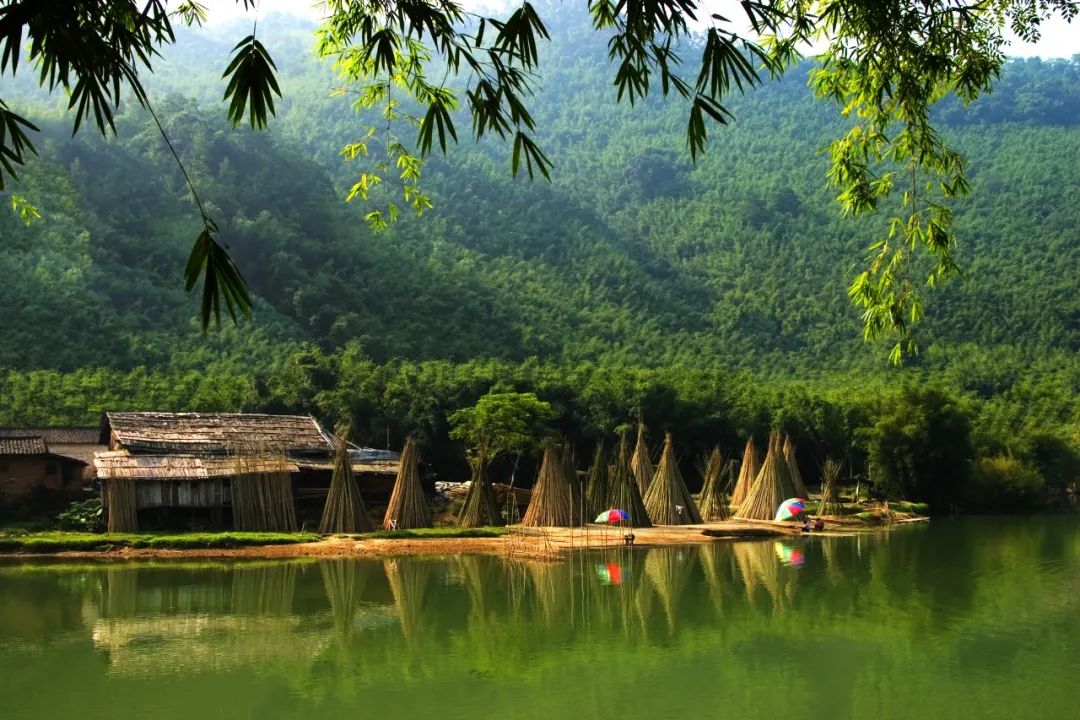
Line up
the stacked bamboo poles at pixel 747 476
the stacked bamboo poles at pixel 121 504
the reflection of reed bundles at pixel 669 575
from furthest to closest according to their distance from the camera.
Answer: the stacked bamboo poles at pixel 747 476 < the stacked bamboo poles at pixel 121 504 < the reflection of reed bundles at pixel 669 575

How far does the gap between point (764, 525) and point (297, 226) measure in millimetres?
35279

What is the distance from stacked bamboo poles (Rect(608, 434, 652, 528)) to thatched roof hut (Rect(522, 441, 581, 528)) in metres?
0.98

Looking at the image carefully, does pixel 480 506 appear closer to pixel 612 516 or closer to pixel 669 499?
pixel 612 516

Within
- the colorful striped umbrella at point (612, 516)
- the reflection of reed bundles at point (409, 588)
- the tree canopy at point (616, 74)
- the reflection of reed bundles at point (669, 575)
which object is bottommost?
the reflection of reed bundles at point (669, 575)

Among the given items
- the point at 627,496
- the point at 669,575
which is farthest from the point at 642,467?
the point at 669,575

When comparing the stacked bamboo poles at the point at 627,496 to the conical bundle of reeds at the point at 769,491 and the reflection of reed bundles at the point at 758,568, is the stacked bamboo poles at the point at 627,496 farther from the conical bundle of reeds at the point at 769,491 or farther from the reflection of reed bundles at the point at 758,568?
the conical bundle of reeds at the point at 769,491

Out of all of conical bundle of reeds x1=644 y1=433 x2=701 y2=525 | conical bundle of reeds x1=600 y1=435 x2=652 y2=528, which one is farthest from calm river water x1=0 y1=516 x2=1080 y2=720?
conical bundle of reeds x1=644 y1=433 x2=701 y2=525

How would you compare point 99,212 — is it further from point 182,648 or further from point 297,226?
point 182,648

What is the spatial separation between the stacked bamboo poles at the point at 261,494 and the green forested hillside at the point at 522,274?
8.35m

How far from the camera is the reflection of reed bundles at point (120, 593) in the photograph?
39.7ft

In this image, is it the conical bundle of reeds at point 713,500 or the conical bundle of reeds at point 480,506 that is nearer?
the conical bundle of reeds at point 480,506

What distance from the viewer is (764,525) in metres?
21.9

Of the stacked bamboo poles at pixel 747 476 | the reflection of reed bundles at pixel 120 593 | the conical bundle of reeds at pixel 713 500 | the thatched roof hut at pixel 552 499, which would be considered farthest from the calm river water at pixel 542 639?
the stacked bamboo poles at pixel 747 476

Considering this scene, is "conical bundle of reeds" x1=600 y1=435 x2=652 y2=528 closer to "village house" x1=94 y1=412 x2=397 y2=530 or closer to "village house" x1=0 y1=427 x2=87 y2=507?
"village house" x1=94 y1=412 x2=397 y2=530
